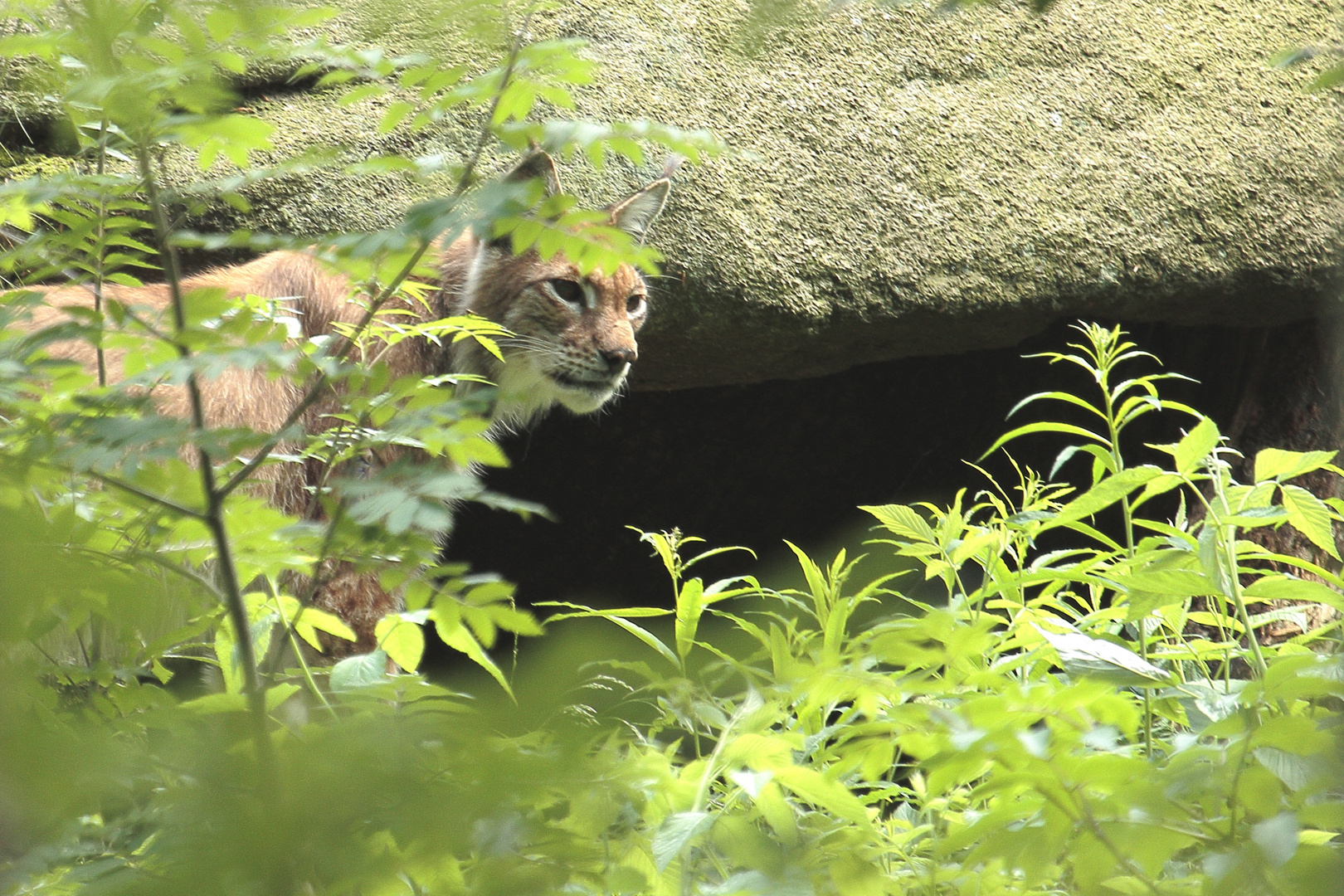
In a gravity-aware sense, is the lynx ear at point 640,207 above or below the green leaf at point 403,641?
above

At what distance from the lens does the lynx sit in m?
3.20

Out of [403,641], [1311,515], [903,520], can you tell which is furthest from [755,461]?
[403,641]

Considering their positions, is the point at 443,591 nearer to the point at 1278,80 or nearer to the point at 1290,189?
the point at 1290,189

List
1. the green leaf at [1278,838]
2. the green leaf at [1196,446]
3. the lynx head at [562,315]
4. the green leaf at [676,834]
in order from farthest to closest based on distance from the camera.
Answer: the lynx head at [562,315], the green leaf at [1196,446], the green leaf at [676,834], the green leaf at [1278,838]

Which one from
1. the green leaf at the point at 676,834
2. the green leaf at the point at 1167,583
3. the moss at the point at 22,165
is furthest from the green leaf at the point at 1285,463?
the moss at the point at 22,165

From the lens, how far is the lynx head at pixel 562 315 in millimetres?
3537

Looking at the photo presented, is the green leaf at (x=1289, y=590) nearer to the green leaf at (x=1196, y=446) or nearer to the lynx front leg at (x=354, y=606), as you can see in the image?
the green leaf at (x=1196, y=446)

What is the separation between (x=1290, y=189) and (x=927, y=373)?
5.25ft

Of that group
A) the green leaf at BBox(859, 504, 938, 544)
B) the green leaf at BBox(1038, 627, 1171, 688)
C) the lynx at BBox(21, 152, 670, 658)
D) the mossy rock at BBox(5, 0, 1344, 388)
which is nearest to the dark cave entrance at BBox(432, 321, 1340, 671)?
the mossy rock at BBox(5, 0, 1344, 388)

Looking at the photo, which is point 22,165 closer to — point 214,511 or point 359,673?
point 359,673

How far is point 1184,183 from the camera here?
13.5ft

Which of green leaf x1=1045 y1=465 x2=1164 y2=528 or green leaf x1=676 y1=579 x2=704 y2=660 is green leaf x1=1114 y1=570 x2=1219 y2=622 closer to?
green leaf x1=1045 y1=465 x2=1164 y2=528

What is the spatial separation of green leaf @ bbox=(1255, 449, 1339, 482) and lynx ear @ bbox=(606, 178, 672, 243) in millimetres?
2092

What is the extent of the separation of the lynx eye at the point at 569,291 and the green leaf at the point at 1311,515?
91.4 inches
